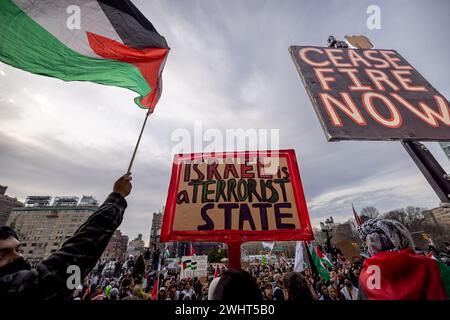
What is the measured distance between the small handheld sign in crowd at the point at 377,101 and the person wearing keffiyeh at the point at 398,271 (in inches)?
53.8

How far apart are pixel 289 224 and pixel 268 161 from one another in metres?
1.44

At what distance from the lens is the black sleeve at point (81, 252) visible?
1115 millimetres

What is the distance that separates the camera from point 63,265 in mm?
1183

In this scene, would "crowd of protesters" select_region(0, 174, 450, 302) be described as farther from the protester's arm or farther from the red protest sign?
the red protest sign

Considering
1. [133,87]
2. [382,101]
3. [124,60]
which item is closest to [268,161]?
[382,101]

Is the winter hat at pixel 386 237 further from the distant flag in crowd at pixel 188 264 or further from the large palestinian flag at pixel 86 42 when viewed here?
the distant flag in crowd at pixel 188 264

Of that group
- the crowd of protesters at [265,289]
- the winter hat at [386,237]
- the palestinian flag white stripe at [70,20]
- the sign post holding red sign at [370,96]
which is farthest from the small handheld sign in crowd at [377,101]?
the palestinian flag white stripe at [70,20]

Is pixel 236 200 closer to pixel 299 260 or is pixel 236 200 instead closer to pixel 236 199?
pixel 236 199

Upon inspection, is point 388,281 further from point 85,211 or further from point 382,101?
point 85,211

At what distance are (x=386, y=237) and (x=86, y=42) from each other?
5066 millimetres

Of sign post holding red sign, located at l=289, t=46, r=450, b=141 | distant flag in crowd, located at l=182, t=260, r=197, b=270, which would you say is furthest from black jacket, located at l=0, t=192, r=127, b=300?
distant flag in crowd, located at l=182, t=260, r=197, b=270

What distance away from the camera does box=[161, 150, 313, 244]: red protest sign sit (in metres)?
3.49

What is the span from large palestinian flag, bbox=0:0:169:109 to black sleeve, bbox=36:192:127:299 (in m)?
2.68

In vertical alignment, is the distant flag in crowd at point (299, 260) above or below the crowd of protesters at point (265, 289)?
above
